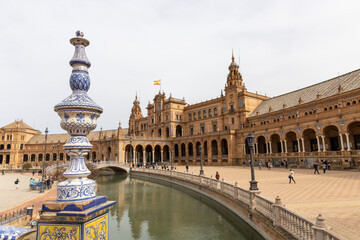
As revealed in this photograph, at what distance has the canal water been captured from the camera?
11961mm

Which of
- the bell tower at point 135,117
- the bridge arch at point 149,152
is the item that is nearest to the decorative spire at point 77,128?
the bridge arch at point 149,152

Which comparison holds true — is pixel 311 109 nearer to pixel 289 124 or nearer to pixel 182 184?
pixel 289 124

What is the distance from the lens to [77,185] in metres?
3.21

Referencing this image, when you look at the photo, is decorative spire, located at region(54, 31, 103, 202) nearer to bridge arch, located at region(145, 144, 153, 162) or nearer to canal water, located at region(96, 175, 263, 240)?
canal water, located at region(96, 175, 263, 240)

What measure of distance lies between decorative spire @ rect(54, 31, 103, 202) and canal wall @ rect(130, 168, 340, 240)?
5419 mm

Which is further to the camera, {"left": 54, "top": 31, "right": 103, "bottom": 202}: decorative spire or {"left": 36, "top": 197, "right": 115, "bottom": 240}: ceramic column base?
{"left": 54, "top": 31, "right": 103, "bottom": 202}: decorative spire

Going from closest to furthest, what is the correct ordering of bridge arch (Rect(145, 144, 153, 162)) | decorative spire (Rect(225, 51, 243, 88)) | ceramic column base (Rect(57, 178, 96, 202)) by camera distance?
1. ceramic column base (Rect(57, 178, 96, 202))
2. decorative spire (Rect(225, 51, 243, 88))
3. bridge arch (Rect(145, 144, 153, 162))

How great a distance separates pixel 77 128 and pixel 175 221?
12759mm

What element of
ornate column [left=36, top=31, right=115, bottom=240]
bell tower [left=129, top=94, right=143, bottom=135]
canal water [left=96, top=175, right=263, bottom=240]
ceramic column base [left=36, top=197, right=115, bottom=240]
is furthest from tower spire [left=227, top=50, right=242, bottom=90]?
ceramic column base [left=36, top=197, right=115, bottom=240]

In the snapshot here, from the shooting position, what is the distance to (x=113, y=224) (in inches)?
561

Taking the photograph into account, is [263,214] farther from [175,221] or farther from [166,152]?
[166,152]

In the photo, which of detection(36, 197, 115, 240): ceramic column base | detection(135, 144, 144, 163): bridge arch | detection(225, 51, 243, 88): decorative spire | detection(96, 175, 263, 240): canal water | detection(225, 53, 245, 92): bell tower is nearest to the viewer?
detection(36, 197, 115, 240): ceramic column base

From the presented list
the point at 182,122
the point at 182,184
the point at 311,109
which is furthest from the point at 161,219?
the point at 182,122

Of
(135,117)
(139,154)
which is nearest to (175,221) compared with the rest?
(139,154)
